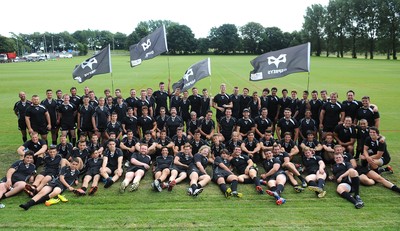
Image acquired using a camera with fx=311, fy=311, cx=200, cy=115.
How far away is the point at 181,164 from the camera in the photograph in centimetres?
820

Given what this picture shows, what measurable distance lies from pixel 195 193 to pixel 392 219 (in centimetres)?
393

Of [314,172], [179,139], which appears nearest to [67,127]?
[179,139]

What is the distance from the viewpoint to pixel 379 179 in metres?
7.43

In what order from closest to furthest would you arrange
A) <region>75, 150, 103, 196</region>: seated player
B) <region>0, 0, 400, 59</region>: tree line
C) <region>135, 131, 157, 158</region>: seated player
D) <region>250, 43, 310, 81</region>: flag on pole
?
<region>75, 150, 103, 196</region>: seated player, <region>135, 131, 157, 158</region>: seated player, <region>250, 43, 310, 81</region>: flag on pole, <region>0, 0, 400, 59</region>: tree line

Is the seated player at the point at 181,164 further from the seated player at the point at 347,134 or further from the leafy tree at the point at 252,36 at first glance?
the leafy tree at the point at 252,36

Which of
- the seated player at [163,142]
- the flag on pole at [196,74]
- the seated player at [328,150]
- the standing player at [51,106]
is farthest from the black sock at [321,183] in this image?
the standing player at [51,106]

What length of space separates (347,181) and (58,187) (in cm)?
665

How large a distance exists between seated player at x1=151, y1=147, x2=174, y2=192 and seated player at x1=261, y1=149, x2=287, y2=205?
2.45 meters

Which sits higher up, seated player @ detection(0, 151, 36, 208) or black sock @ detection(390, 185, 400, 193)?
seated player @ detection(0, 151, 36, 208)

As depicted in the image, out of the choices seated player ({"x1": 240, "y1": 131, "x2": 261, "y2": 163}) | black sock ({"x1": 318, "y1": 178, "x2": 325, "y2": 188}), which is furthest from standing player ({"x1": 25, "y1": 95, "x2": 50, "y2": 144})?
black sock ({"x1": 318, "y1": 178, "x2": 325, "y2": 188})

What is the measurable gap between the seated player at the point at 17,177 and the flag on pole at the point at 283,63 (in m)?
7.06

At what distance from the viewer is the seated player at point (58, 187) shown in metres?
6.62

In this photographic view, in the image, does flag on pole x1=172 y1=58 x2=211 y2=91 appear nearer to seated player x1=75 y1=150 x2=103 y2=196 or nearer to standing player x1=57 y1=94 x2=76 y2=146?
standing player x1=57 y1=94 x2=76 y2=146

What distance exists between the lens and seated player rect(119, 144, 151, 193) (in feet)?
24.2
